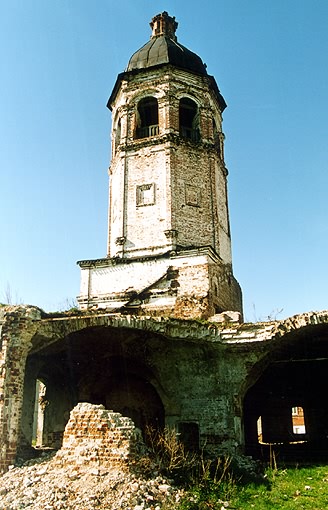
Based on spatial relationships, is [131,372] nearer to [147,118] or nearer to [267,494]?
[267,494]

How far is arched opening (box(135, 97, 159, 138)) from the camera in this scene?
51.9 feet

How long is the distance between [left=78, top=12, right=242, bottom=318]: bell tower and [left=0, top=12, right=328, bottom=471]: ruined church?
0.04m

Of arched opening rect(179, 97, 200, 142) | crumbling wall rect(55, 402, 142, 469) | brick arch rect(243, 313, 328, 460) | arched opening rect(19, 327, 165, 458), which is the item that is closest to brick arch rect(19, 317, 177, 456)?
arched opening rect(19, 327, 165, 458)

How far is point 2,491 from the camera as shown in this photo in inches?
272

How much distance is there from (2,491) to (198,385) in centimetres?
459

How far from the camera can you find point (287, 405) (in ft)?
50.5

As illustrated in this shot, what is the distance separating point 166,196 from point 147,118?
13.1 feet

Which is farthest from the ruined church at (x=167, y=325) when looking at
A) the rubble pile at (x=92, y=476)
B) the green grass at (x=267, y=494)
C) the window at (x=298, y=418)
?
the window at (x=298, y=418)

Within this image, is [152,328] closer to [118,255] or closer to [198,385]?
[198,385]

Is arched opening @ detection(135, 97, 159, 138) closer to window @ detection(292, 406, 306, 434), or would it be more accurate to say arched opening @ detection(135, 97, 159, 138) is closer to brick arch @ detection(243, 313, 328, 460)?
brick arch @ detection(243, 313, 328, 460)

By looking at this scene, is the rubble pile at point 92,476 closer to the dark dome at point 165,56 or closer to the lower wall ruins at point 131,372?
the lower wall ruins at point 131,372

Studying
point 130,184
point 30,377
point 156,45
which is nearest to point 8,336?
point 30,377

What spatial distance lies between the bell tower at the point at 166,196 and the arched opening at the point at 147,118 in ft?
0.11

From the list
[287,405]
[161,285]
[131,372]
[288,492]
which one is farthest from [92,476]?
[287,405]
